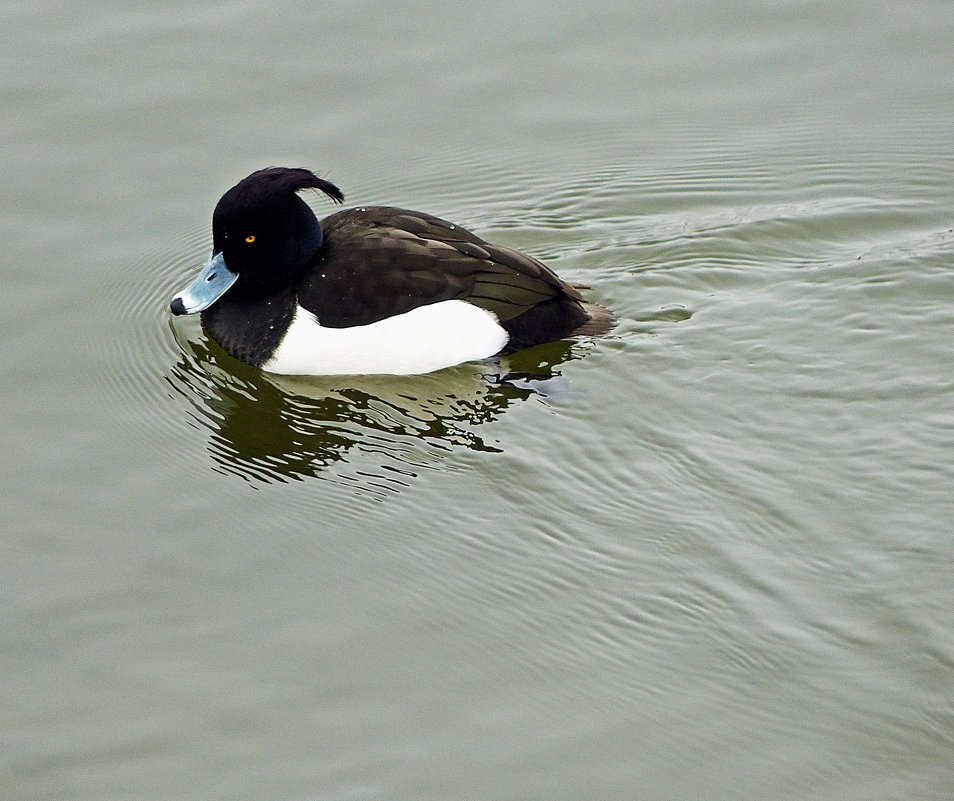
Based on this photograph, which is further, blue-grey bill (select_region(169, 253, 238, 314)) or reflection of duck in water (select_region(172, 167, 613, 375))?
blue-grey bill (select_region(169, 253, 238, 314))

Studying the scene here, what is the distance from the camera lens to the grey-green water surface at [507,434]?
4.33 metres

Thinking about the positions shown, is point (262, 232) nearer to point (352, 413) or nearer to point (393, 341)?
point (393, 341)

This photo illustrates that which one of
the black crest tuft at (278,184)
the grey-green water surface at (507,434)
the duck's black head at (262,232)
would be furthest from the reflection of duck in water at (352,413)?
the black crest tuft at (278,184)

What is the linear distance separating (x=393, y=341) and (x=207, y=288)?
102 cm

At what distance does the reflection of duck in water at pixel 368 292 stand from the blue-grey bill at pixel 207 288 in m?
0.01

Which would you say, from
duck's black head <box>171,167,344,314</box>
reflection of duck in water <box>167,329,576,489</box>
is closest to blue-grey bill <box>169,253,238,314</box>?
duck's black head <box>171,167,344,314</box>

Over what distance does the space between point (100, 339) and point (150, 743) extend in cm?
301

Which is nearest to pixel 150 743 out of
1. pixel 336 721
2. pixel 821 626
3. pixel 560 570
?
pixel 336 721

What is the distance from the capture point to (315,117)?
8.36m

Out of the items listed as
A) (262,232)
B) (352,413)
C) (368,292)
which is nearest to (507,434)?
(352,413)

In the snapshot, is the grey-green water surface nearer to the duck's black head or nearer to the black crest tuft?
the duck's black head

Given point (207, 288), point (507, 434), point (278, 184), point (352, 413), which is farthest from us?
point (207, 288)

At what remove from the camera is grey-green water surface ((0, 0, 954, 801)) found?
4.33 meters

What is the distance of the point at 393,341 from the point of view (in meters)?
6.29
